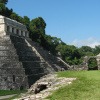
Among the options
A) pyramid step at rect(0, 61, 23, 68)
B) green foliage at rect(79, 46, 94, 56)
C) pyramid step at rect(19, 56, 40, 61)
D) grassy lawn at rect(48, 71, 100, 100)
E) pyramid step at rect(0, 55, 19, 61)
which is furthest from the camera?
green foliage at rect(79, 46, 94, 56)

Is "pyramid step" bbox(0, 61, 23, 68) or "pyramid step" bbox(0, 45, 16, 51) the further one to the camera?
"pyramid step" bbox(0, 45, 16, 51)

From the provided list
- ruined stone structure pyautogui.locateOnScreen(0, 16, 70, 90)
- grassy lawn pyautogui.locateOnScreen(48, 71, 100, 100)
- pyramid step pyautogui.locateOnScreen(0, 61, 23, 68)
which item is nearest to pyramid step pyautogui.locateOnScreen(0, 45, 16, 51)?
ruined stone structure pyautogui.locateOnScreen(0, 16, 70, 90)

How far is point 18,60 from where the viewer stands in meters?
43.6

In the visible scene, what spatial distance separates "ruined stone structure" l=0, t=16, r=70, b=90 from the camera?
4241cm

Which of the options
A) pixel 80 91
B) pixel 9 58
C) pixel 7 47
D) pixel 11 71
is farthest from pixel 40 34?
pixel 80 91

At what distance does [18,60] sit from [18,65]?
70cm

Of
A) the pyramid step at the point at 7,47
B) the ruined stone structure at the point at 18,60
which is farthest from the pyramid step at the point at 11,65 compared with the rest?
the pyramid step at the point at 7,47

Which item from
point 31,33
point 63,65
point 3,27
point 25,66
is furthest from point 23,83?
point 31,33

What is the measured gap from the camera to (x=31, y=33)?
2506 inches

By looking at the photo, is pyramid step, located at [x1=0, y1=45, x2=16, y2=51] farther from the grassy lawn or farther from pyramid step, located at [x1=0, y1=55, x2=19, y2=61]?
the grassy lawn

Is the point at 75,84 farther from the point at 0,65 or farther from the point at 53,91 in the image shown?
the point at 0,65

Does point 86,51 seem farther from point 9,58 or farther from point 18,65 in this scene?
point 18,65

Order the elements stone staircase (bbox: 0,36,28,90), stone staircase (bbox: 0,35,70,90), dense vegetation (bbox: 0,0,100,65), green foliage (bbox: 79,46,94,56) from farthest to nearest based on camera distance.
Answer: green foliage (bbox: 79,46,94,56) < dense vegetation (bbox: 0,0,100,65) < stone staircase (bbox: 0,35,70,90) < stone staircase (bbox: 0,36,28,90)

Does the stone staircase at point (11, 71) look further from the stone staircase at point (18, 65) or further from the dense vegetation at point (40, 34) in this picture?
the dense vegetation at point (40, 34)
